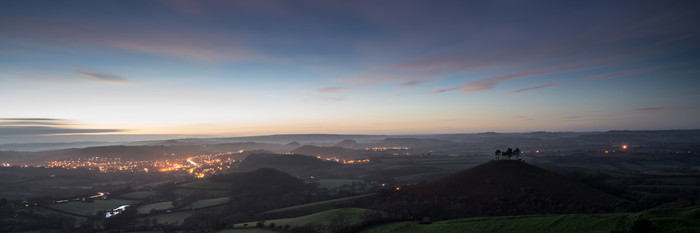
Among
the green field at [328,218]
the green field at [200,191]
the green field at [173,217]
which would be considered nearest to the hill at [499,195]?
the green field at [328,218]

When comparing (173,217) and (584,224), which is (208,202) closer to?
(173,217)

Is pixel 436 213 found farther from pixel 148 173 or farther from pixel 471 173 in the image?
pixel 148 173

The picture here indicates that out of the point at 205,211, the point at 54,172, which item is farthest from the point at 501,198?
the point at 54,172

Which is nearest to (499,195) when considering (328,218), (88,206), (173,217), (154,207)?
(328,218)

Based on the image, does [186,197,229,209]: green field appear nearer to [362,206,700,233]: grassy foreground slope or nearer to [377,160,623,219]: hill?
[377,160,623,219]: hill

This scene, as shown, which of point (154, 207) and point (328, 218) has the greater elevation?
point (328, 218)

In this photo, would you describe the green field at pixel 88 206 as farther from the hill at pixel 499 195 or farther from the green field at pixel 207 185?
the hill at pixel 499 195

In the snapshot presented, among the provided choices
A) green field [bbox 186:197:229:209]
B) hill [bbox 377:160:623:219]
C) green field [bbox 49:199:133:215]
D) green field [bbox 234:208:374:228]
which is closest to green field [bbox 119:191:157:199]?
green field [bbox 49:199:133:215]
